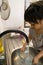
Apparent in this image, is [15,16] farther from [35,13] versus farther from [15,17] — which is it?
[35,13]

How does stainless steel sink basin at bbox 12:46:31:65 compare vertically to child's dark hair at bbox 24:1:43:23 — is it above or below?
below

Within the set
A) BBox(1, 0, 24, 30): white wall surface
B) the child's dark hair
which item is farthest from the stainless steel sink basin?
BBox(1, 0, 24, 30): white wall surface

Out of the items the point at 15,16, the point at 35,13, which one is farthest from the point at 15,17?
the point at 35,13

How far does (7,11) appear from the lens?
150 cm

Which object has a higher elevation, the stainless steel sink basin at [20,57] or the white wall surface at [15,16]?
the white wall surface at [15,16]

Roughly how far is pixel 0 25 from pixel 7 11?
0.43 feet

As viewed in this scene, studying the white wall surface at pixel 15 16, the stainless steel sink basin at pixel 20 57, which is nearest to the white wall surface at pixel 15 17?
the white wall surface at pixel 15 16

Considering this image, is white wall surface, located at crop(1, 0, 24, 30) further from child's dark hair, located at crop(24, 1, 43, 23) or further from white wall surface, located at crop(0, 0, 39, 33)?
child's dark hair, located at crop(24, 1, 43, 23)

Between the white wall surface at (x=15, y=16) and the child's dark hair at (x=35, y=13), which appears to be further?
the white wall surface at (x=15, y=16)

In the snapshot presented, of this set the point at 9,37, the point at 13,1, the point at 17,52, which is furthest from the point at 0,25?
the point at 17,52

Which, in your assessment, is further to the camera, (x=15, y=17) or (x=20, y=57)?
(x=15, y=17)

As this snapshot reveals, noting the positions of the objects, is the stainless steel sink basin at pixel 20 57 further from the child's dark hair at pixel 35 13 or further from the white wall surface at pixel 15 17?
the white wall surface at pixel 15 17

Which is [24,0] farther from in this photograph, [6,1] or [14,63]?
[14,63]

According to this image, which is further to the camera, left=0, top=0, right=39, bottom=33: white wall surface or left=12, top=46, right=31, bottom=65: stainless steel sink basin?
left=0, top=0, right=39, bottom=33: white wall surface
